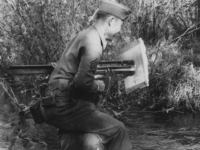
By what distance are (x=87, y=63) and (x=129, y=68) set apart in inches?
25.4

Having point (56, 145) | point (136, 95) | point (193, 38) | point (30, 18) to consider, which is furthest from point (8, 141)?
point (193, 38)

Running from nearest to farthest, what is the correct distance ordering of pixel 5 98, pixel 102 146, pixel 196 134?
1. pixel 102 146
2. pixel 196 134
3. pixel 5 98

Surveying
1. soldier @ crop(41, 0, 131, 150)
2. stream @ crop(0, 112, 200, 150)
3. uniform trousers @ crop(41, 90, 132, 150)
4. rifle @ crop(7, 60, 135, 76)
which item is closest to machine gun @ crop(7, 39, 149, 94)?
rifle @ crop(7, 60, 135, 76)

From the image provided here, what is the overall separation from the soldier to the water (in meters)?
2.64

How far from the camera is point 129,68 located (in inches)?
131

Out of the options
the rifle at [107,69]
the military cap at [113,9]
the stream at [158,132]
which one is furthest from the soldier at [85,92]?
the stream at [158,132]

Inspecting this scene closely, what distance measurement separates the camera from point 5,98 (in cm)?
879

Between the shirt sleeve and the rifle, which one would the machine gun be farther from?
the shirt sleeve

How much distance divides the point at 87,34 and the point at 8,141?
11.0 ft

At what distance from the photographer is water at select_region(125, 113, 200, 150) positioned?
572cm

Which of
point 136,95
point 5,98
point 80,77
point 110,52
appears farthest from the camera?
point 5,98

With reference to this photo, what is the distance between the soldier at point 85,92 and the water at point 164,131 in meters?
2.64

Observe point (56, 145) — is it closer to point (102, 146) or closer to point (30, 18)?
point (30, 18)

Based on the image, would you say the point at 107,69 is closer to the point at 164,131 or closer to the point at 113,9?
the point at 113,9
